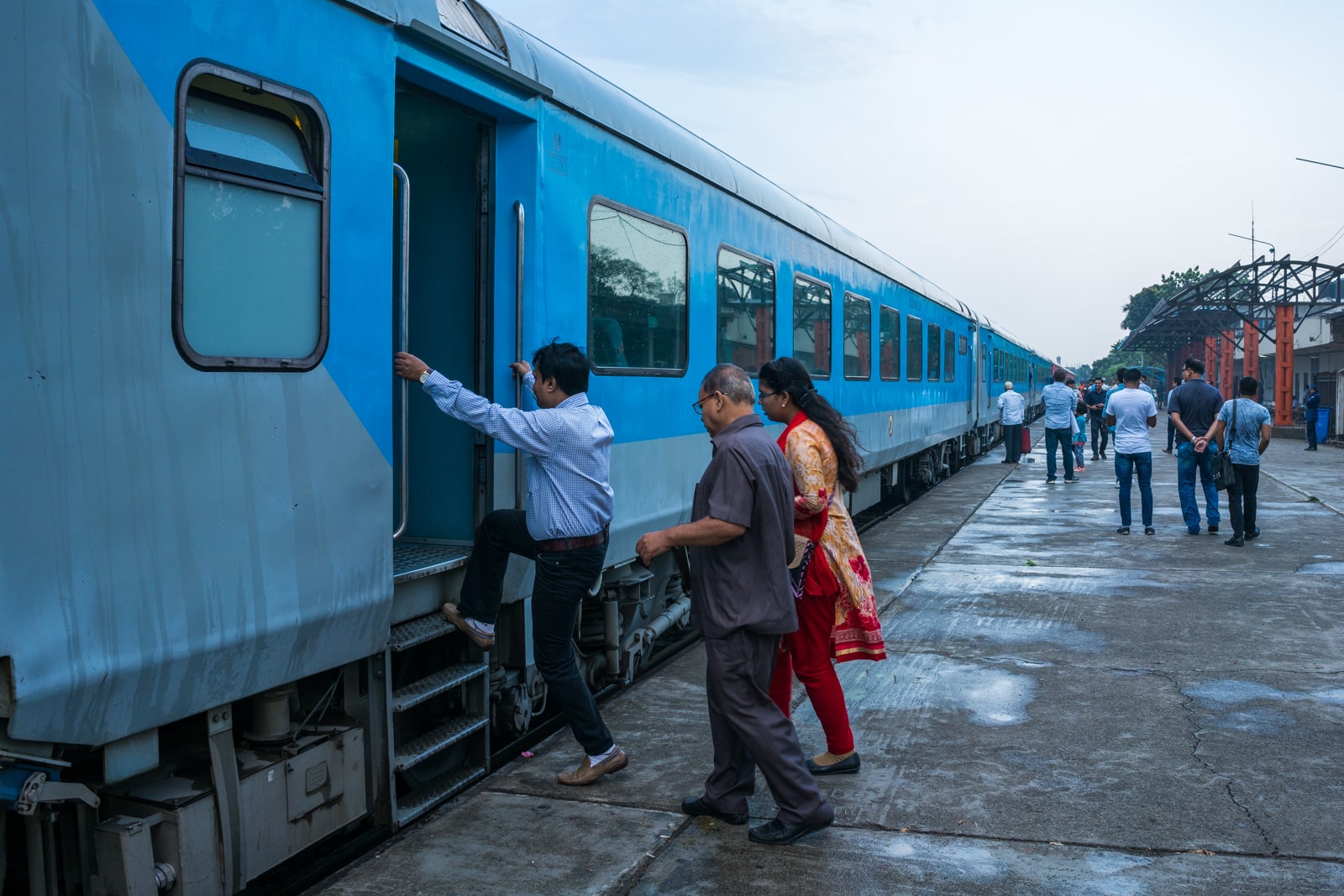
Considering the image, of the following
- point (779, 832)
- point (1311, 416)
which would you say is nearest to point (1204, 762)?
point (779, 832)

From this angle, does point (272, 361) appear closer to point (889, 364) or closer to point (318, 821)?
point (318, 821)

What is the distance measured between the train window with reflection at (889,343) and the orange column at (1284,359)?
2245cm

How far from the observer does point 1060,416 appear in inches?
695

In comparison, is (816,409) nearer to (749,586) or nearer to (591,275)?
(749,586)

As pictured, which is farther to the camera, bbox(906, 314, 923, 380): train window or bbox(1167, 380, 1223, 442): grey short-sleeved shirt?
bbox(906, 314, 923, 380): train window

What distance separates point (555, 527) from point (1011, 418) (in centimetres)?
1882

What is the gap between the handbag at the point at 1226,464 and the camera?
11.1 metres

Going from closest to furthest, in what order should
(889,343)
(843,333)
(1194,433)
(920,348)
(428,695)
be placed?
1. (428,695)
2. (843,333)
3. (1194,433)
4. (889,343)
5. (920,348)

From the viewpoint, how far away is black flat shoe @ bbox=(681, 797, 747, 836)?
426cm

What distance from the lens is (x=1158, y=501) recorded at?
51.2ft

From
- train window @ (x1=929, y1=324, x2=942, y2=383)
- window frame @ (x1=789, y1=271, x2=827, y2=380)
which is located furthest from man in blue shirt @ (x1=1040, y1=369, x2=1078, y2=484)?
window frame @ (x1=789, y1=271, x2=827, y2=380)

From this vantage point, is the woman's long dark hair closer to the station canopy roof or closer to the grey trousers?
the grey trousers

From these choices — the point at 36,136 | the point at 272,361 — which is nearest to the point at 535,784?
the point at 272,361

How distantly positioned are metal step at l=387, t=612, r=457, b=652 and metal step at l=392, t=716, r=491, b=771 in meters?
0.36
